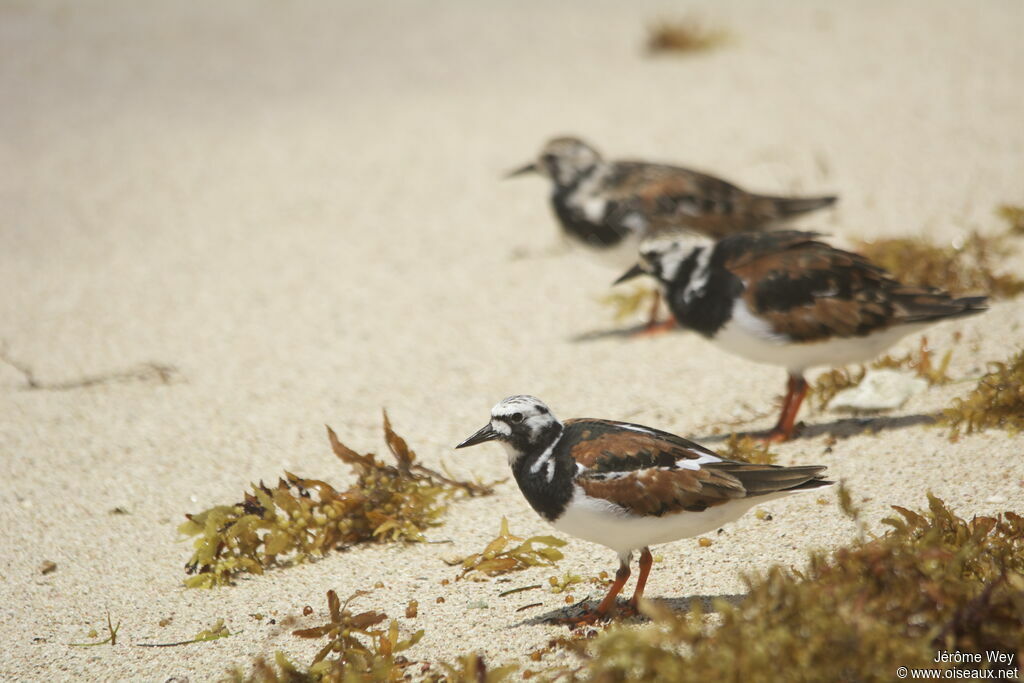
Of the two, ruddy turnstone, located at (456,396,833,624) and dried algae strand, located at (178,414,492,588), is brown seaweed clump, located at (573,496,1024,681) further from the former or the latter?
dried algae strand, located at (178,414,492,588)

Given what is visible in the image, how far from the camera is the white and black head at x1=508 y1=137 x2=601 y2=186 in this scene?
26.6ft

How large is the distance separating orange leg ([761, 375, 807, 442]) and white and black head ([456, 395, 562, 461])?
5.59 ft

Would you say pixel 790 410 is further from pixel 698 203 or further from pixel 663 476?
pixel 698 203

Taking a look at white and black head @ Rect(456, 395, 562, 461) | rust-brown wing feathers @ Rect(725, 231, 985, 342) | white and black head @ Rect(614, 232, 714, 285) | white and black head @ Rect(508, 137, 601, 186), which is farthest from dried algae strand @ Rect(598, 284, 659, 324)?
white and black head @ Rect(456, 395, 562, 461)

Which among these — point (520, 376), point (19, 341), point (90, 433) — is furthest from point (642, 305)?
point (19, 341)

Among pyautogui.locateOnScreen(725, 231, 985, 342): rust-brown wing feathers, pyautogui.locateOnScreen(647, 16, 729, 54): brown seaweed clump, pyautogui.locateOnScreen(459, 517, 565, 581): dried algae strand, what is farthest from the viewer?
pyautogui.locateOnScreen(647, 16, 729, 54): brown seaweed clump

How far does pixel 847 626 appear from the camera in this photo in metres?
2.76

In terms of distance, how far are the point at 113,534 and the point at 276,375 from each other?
6.82 ft

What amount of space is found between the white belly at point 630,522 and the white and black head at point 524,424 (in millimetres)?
356

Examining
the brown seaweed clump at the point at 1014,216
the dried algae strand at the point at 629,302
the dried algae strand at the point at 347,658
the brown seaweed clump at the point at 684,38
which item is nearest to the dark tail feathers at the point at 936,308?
the brown seaweed clump at the point at 1014,216

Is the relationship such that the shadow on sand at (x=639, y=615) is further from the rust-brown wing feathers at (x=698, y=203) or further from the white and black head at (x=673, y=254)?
the rust-brown wing feathers at (x=698, y=203)

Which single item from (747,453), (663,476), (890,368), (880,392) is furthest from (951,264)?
(663,476)

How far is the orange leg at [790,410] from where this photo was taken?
5.48 metres

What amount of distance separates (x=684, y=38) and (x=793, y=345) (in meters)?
8.24
